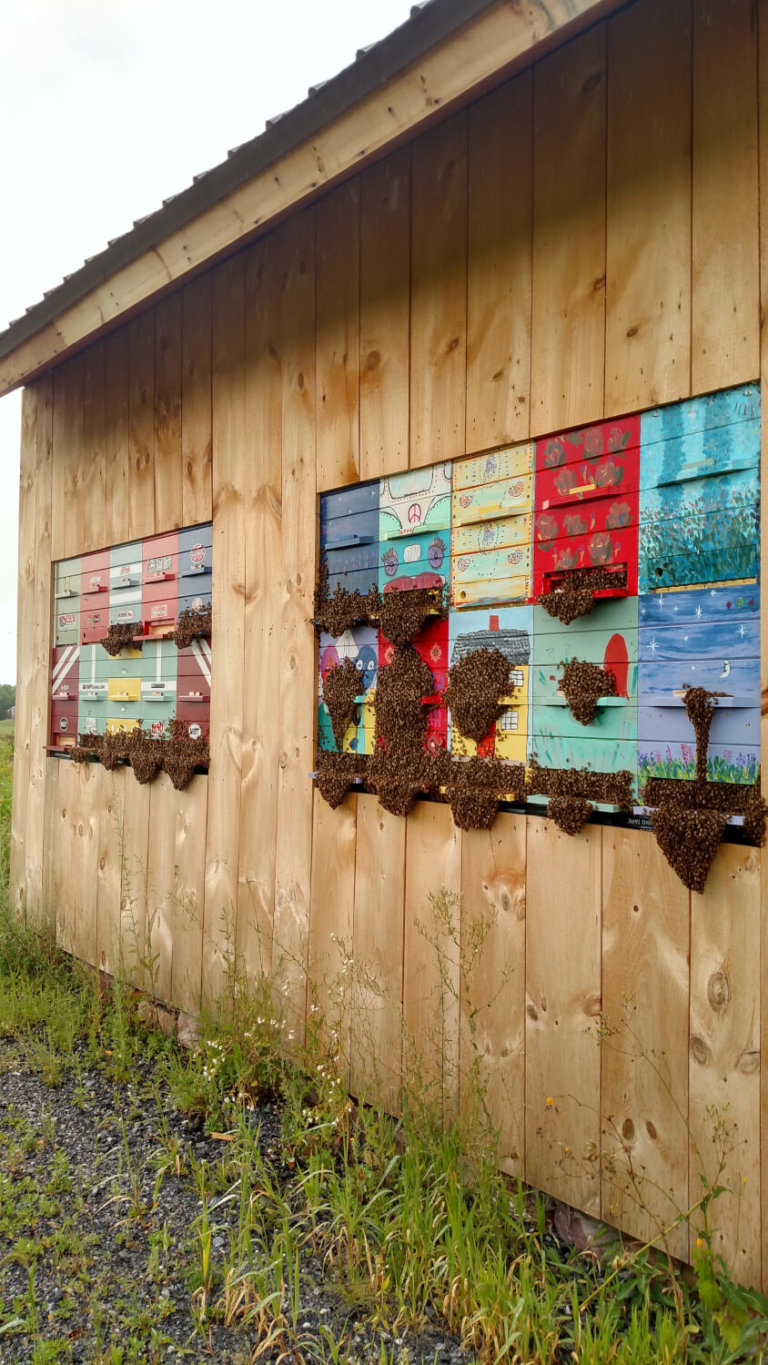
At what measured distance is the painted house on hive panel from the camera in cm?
188

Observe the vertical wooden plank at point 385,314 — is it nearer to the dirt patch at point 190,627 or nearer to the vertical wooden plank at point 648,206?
the vertical wooden plank at point 648,206

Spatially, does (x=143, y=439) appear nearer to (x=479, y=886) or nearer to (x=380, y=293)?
(x=380, y=293)

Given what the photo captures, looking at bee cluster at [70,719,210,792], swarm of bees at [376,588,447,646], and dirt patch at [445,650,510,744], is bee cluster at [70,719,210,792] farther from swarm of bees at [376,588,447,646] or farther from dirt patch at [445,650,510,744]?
dirt patch at [445,650,510,744]

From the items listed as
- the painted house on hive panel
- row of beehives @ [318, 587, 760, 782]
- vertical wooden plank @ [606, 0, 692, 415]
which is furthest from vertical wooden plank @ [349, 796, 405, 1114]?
vertical wooden plank @ [606, 0, 692, 415]

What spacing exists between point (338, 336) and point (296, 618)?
1.04 m

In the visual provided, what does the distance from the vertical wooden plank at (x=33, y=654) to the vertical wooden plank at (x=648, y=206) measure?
385 centimetres

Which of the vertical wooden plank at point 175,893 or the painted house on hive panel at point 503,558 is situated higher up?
the painted house on hive panel at point 503,558

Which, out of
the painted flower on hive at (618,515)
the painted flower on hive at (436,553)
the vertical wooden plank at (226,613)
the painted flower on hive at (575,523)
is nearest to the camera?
the painted flower on hive at (618,515)

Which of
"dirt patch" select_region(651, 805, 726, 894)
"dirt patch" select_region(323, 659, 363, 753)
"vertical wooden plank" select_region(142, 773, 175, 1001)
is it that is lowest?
"vertical wooden plank" select_region(142, 773, 175, 1001)

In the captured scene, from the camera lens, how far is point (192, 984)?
361 cm

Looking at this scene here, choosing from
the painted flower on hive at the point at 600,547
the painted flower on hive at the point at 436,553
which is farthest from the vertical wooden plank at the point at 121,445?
the painted flower on hive at the point at 600,547

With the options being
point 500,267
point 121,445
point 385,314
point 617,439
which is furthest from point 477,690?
point 121,445

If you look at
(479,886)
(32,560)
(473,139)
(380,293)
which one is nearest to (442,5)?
(473,139)

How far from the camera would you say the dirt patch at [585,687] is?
6.95 ft
